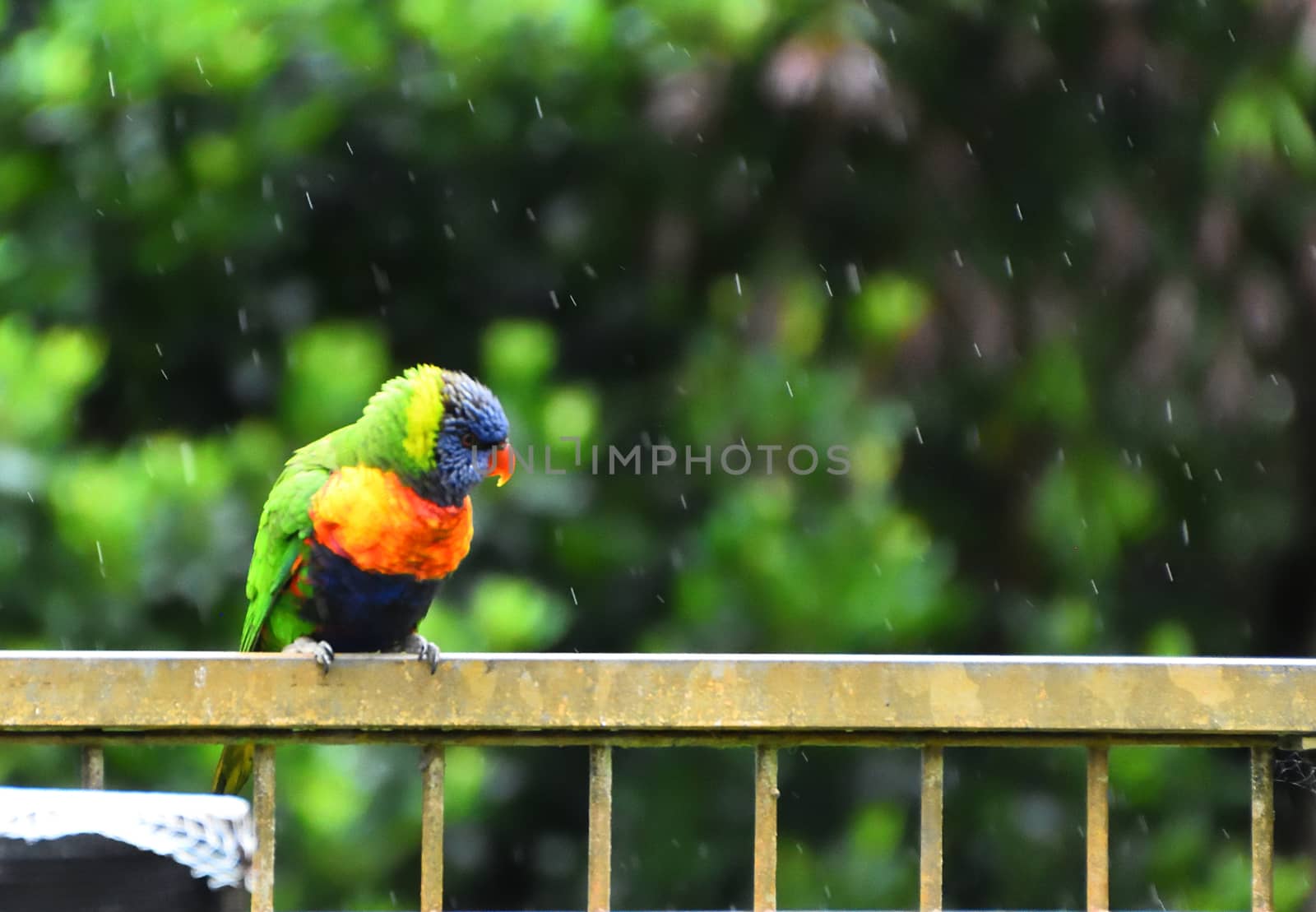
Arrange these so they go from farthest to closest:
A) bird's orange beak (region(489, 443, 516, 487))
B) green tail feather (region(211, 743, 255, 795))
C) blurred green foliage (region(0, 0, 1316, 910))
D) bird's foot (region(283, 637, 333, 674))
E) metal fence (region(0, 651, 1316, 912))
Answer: blurred green foliage (region(0, 0, 1316, 910))
bird's orange beak (region(489, 443, 516, 487))
bird's foot (region(283, 637, 333, 674))
green tail feather (region(211, 743, 255, 795))
metal fence (region(0, 651, 1316, 912))

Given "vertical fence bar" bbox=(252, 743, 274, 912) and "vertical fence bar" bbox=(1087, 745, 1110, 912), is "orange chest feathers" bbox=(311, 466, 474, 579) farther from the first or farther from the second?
"vertical fence bar" bbox=(1087, 745, 1110, 912)

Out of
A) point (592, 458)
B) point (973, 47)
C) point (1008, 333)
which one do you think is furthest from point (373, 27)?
point (1008, 333)

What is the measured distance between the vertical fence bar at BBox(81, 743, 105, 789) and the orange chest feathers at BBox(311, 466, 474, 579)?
37.3 inches

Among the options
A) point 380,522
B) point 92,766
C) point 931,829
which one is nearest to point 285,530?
point 380,522

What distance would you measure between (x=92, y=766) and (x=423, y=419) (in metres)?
1.01

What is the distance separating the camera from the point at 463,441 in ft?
7.31

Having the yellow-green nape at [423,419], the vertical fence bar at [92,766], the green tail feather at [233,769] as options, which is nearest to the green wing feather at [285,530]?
the yellow-green nape at [423,419]

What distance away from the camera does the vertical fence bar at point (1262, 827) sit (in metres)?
1.25

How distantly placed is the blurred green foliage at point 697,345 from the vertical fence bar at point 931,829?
1698mm

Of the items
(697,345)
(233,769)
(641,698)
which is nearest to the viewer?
(641,698)

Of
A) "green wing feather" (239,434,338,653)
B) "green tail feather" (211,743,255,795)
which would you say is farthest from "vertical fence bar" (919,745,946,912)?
"green wing feather" (239,434,338,653)

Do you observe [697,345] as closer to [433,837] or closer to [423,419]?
[423,419]

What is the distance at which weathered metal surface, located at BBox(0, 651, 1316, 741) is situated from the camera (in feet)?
3.99

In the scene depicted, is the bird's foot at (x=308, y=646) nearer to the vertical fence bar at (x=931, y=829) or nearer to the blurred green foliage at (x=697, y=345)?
the blurred green foliage at (x=697, y=345)
